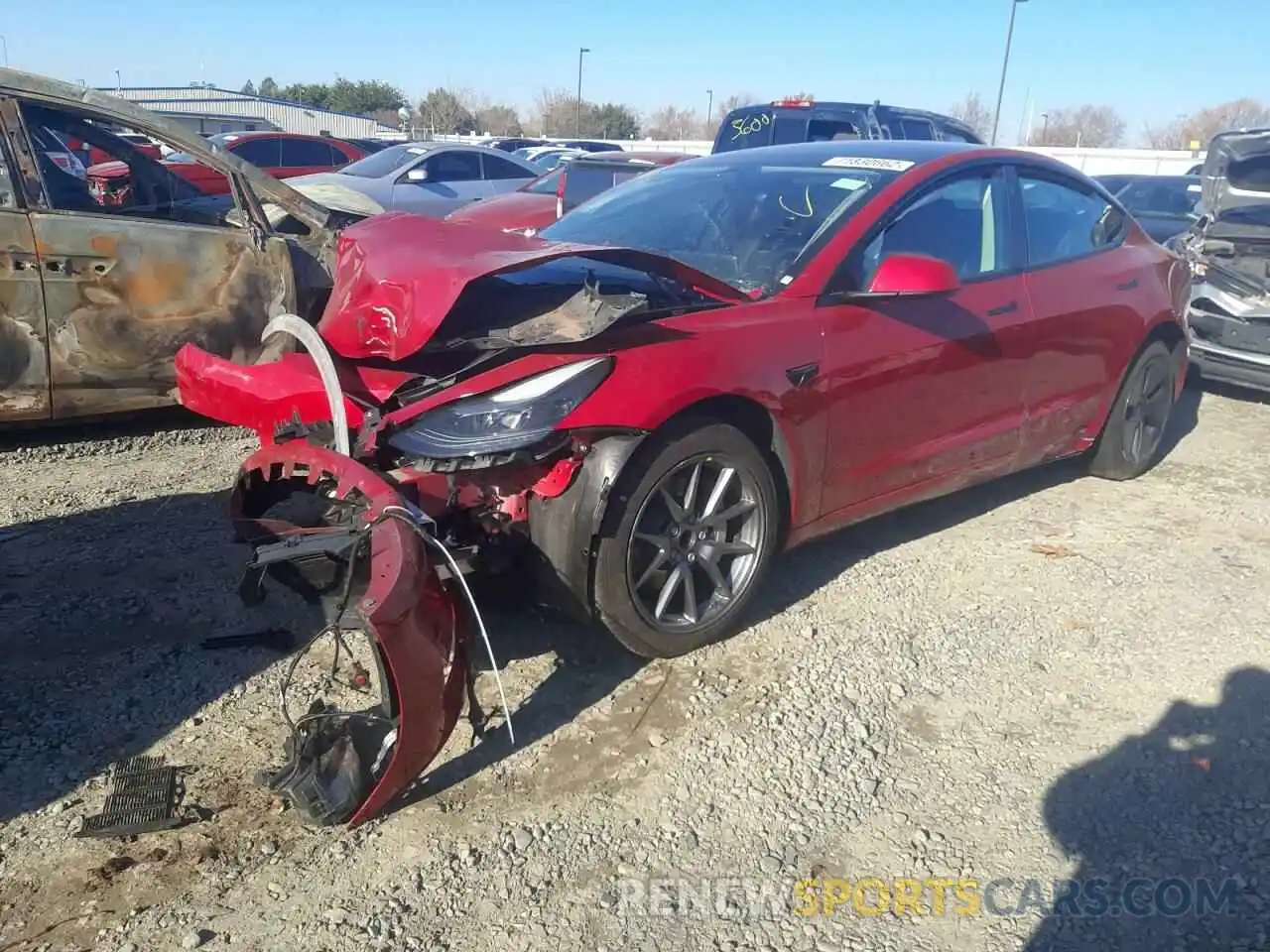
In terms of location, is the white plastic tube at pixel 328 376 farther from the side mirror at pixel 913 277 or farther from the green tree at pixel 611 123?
the green tree at pixel 611 123

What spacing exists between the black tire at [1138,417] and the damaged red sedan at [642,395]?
2.67 feet

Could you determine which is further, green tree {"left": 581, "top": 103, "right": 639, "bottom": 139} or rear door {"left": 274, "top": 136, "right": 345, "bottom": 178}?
green tree {"left": 581, "top": 103, "right": 639, "bottom": 139}

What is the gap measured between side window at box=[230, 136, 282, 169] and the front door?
14388 millimetres

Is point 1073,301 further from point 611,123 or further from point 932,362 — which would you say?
point 611,123

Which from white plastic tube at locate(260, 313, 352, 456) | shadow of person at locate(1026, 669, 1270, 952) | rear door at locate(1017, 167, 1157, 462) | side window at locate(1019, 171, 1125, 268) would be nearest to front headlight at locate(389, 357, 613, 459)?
white plastic tube at locate(260, 313, 352, 456)

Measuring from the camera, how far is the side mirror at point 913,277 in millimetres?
3521

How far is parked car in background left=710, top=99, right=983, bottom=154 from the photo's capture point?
1077 centimetres

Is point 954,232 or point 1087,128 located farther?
point 1087,128

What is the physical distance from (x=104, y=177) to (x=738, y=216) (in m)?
3.29

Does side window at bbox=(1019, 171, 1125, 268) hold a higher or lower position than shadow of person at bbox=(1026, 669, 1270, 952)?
higher

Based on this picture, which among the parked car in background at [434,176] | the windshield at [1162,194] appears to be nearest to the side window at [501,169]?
the parked car in background at [434,176]

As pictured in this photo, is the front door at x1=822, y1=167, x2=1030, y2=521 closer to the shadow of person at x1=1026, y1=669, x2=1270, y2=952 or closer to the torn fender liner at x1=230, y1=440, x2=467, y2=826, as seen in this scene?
the shadow of person at x1=1026, y1=669, x2=1270, y2=952

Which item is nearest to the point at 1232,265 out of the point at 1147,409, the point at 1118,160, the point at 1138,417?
the point at 1147,409

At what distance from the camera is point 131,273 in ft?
16.3
